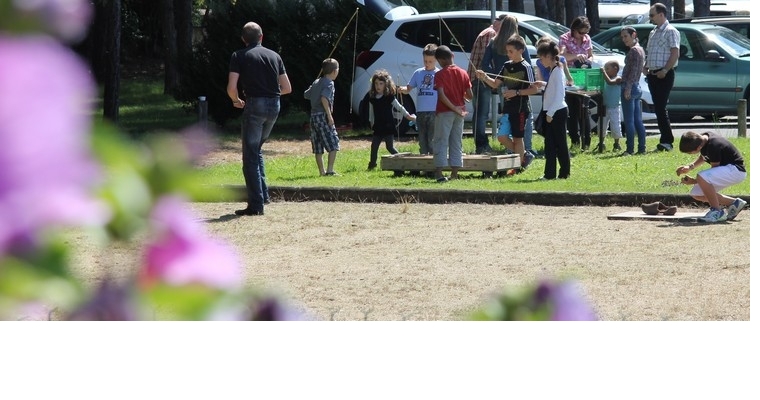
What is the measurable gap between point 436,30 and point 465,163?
4.32 metres

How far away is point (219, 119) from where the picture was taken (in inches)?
691

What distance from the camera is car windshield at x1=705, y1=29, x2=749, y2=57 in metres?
16.6

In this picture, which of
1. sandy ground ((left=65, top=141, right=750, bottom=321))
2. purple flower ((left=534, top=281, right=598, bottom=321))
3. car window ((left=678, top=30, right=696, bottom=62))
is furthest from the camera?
car window ((left=678, top=30, right=696, bottom=62))

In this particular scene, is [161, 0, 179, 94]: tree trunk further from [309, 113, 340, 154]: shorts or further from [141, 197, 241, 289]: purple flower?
[141, 197, 241, 289]: purple flower

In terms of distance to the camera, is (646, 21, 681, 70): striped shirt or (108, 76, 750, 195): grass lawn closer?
(108, 76, 750, 195): grass lawn

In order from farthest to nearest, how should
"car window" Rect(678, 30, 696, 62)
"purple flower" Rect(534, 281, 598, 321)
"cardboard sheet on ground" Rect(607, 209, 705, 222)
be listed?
"car window" Rect(678, 30, 696, 62) → "cardboard sheet on ground" Rect(607, 209, 705, 222) → "purple flower" Rect(534, 281, 598, 321)

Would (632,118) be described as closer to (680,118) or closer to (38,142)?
(680,118)

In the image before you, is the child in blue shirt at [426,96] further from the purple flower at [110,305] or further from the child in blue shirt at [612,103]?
the purple flower at [110,305]

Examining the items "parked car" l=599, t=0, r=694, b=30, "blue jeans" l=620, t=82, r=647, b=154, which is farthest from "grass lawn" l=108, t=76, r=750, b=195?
"parked car" l=599, t=0, r=694, b=30

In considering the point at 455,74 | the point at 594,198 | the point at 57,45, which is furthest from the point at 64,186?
the point at 455,74

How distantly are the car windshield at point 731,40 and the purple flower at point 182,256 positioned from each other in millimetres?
16875

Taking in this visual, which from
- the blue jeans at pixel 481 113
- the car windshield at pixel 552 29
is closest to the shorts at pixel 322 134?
the blue jeans at pixel 481 113

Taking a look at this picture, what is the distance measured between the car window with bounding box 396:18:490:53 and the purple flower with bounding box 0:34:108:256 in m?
15.2

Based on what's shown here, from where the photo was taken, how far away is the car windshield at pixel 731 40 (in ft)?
54.5
